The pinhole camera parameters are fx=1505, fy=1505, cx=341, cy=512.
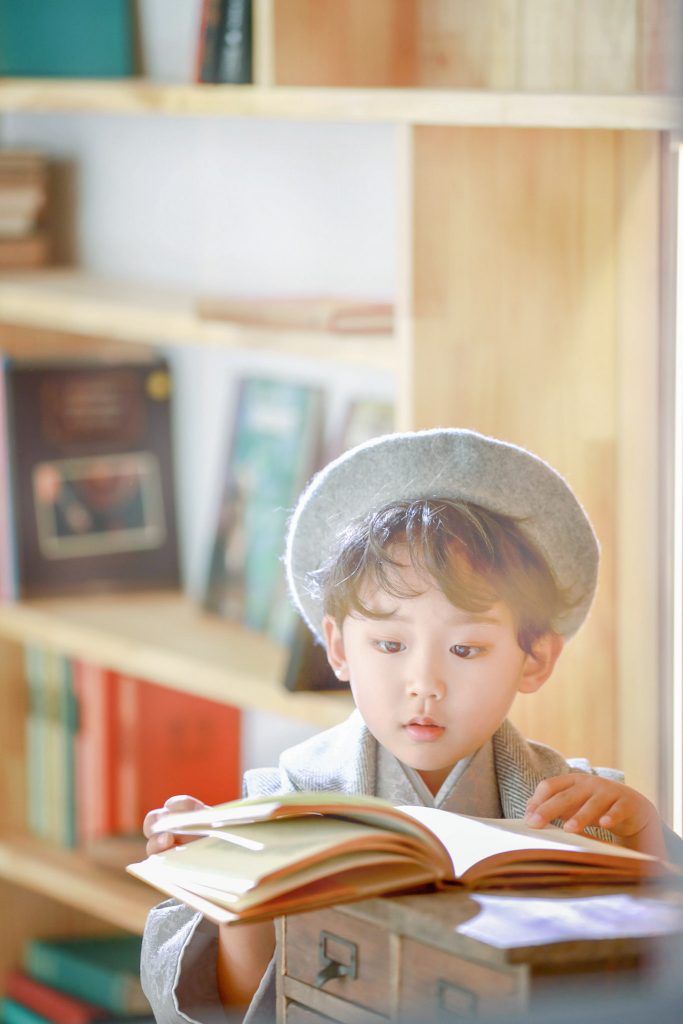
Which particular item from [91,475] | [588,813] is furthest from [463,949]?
[91,475]

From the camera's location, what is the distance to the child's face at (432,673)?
0.97 metres

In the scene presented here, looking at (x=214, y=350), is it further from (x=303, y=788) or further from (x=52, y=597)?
(x=303, y=788)

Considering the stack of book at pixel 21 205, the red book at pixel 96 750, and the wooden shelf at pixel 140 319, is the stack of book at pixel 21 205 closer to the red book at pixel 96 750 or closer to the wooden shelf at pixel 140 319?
the wooden shelf at pixel 140 319

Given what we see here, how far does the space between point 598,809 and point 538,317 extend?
611 millimetres

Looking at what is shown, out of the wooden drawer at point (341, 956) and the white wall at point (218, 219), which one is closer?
the wooden drawer at point (341, 956)

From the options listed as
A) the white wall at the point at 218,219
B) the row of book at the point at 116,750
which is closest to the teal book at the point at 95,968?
the row of book at the point at 116,750

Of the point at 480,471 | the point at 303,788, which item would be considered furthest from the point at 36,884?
the point at 480,471

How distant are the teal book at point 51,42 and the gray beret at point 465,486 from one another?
3.95 feet

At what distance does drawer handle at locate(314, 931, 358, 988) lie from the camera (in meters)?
0.87

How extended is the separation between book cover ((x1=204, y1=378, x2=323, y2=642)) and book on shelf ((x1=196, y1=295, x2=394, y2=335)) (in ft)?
0.60

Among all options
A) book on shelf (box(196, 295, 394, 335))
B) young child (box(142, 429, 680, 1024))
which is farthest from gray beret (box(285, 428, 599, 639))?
book on shelf (box(196, 295, 394, 335))

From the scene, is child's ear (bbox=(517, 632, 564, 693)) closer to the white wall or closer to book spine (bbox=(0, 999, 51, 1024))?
the white wall

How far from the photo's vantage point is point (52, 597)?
2.16m

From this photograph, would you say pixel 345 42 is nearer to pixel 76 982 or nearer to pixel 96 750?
pixel 96 750
